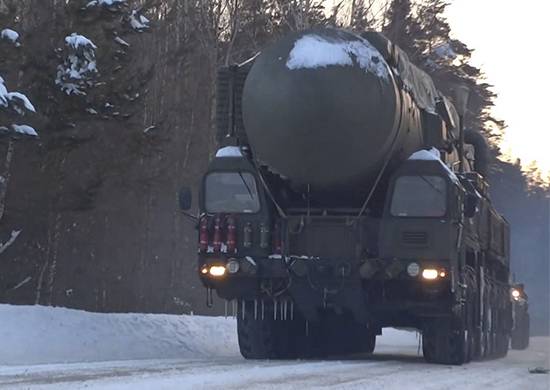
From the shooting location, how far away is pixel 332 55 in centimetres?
1436

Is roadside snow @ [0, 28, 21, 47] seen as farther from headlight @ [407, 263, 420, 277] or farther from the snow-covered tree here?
headlight @ [407, 263, 420, 277]

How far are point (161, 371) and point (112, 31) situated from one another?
14.0 m

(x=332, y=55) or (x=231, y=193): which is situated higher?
(x=332, y=55)

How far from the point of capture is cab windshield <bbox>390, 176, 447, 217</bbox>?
14609 mm

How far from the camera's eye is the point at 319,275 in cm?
1464

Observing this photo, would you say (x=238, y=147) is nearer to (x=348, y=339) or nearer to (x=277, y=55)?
(x=277, y=55)

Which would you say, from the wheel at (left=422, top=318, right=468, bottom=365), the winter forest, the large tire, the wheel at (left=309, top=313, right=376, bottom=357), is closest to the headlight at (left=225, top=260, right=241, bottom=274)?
the wheel at (left=309, top=313, right=376, bottom=357)

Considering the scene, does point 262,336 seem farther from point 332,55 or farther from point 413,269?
point 332,55

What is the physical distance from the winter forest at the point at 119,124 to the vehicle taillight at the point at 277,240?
7.23 meters

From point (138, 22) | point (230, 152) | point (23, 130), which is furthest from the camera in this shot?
point (138, 22)

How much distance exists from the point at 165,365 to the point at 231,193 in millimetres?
3421

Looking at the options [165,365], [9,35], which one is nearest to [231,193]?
[165,365]

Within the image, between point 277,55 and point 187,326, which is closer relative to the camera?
point 277,55

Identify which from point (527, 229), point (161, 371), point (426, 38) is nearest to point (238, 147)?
point (161, 371)
